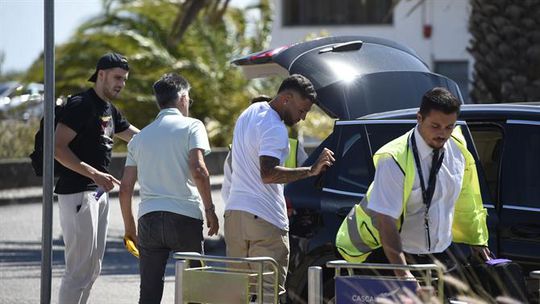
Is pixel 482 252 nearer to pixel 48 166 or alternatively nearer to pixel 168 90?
→ pixel 168 90

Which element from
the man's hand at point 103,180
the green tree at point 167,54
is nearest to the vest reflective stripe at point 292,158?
the man's hand at point 103,180

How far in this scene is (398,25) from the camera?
38812 mm

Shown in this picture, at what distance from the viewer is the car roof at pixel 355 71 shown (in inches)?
332

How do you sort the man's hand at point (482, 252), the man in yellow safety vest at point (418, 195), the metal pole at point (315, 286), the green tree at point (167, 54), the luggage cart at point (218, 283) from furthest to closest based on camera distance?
1. the green tree at point (167, 54)
2. the man's hand at point (482, 252)
3. the man in yellow safety vest at point (418, 195)
4. the luggage cart at point (218, 283)
5. the metal pole at point (315, 286)

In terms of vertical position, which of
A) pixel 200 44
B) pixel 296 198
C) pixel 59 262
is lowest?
pixel 59 262

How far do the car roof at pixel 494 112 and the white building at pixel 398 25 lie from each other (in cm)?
2888

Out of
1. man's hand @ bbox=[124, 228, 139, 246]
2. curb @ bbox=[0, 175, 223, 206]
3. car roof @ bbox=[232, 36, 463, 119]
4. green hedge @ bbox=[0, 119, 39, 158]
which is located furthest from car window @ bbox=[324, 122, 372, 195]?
green hedge @ bbox=[0, 119, 39, 158]

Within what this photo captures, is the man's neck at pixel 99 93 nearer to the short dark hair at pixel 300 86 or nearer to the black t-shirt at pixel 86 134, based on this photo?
the black t-shirt at pixel 86 134

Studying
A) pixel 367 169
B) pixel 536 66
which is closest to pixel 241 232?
pixel 367 169

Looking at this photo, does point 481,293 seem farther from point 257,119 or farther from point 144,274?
point 144,274

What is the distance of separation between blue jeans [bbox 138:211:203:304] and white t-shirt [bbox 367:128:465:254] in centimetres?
178

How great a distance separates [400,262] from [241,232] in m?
1.71

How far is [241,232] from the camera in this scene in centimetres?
765

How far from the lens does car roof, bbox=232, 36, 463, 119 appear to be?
845 cm
